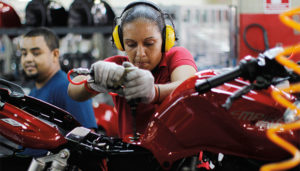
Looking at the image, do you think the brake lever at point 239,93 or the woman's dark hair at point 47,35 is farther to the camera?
the woman's dark hair at point 47,35

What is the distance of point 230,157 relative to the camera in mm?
952

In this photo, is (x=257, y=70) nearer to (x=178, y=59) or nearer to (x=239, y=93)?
(x=239, y=93)

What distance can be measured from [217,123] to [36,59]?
2044mm

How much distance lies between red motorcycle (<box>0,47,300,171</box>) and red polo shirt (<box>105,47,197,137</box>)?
0.28 meters

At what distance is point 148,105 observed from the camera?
1.38 meters

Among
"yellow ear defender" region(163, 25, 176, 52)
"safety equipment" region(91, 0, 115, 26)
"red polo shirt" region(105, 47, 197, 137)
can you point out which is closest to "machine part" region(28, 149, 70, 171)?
"red polo shirt" region(105, 47, 197, 137)

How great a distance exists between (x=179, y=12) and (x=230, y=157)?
8.87 ft

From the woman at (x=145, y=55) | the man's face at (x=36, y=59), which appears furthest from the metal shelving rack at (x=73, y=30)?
the woman at (x=145, y=55)

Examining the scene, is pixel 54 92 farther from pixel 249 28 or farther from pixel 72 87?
pixel 249 28

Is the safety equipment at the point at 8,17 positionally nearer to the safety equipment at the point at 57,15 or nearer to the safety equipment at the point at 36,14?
the safety equipment at the point at 36,14

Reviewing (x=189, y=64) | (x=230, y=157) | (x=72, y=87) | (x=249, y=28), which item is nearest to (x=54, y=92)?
(x=72, y=87)

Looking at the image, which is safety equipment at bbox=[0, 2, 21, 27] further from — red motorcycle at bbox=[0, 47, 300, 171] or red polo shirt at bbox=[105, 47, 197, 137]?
red motorcycle at bbox=[0, 47, 300, 171]

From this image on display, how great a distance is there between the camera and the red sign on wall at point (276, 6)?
9.44ft

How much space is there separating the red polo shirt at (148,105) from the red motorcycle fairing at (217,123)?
0.41 meters
